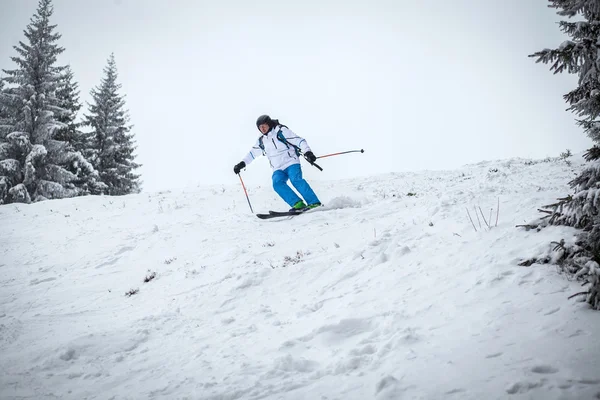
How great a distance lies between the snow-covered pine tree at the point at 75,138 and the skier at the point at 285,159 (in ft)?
62.1

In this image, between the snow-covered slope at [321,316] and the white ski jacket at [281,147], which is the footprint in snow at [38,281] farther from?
the white ski jacket at [281,147]

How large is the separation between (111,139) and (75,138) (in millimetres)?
2446

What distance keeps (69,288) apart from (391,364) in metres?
6.28

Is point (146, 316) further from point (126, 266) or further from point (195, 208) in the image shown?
point (195, 208)

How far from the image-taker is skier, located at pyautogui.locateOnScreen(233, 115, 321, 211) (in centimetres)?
928

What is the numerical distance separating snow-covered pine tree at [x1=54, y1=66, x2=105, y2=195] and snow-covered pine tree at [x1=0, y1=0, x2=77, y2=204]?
0.49 meters

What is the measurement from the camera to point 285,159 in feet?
30.9

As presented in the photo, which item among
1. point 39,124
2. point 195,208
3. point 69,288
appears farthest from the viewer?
point 39,124

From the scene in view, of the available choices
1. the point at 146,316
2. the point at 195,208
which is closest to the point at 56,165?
the point at 195,208

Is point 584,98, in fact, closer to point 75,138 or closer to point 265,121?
point 265,121

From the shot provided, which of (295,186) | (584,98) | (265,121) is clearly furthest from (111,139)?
(584,98)

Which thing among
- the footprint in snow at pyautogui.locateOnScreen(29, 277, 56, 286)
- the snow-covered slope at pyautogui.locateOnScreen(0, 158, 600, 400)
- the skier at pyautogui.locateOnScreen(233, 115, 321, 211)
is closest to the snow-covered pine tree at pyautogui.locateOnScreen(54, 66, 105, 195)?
the snow-covered slope at pyautogui.locateOnScreen(0, 158, 600, 400)

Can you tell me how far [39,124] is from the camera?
2108cm

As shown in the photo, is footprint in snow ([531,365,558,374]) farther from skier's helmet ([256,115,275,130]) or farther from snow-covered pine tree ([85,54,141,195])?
snow-covered pine tree ([85,54,141,195])
